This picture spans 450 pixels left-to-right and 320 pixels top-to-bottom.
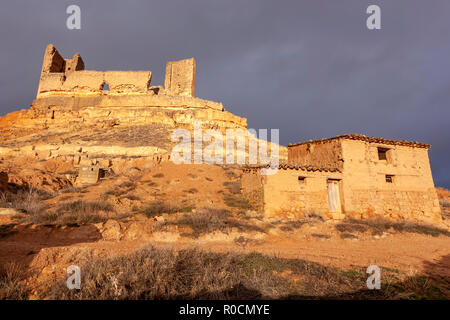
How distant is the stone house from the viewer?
11273 mm

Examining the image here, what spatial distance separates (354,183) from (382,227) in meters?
2.51

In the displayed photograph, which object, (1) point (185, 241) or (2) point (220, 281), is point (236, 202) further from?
(2) point (220, 281)

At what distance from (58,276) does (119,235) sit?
3.74 m

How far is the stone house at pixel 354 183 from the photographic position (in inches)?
444

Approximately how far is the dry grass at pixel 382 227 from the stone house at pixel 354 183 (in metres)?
0.76

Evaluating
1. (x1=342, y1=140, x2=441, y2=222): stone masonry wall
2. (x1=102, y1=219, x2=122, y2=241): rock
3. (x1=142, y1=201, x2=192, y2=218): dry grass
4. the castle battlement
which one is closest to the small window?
(x1=342, y1=140, x2=441, y2=222): stone masonry wall

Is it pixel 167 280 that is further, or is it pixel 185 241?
pixel 185 241

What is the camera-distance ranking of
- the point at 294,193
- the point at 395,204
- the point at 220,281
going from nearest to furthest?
the point at 220,281 → the point at 294,193 → the point at 395,204

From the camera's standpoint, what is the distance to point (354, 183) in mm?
12148

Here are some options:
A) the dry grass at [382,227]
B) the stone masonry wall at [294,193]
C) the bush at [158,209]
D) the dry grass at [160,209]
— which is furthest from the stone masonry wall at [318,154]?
the bush at [158,209]

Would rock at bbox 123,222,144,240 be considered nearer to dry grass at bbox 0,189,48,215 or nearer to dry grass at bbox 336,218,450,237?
dry grass at bbox 0,189,48,215

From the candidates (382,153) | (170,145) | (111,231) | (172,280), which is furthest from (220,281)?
(170,145)

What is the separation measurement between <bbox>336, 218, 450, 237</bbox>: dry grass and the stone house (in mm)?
757
